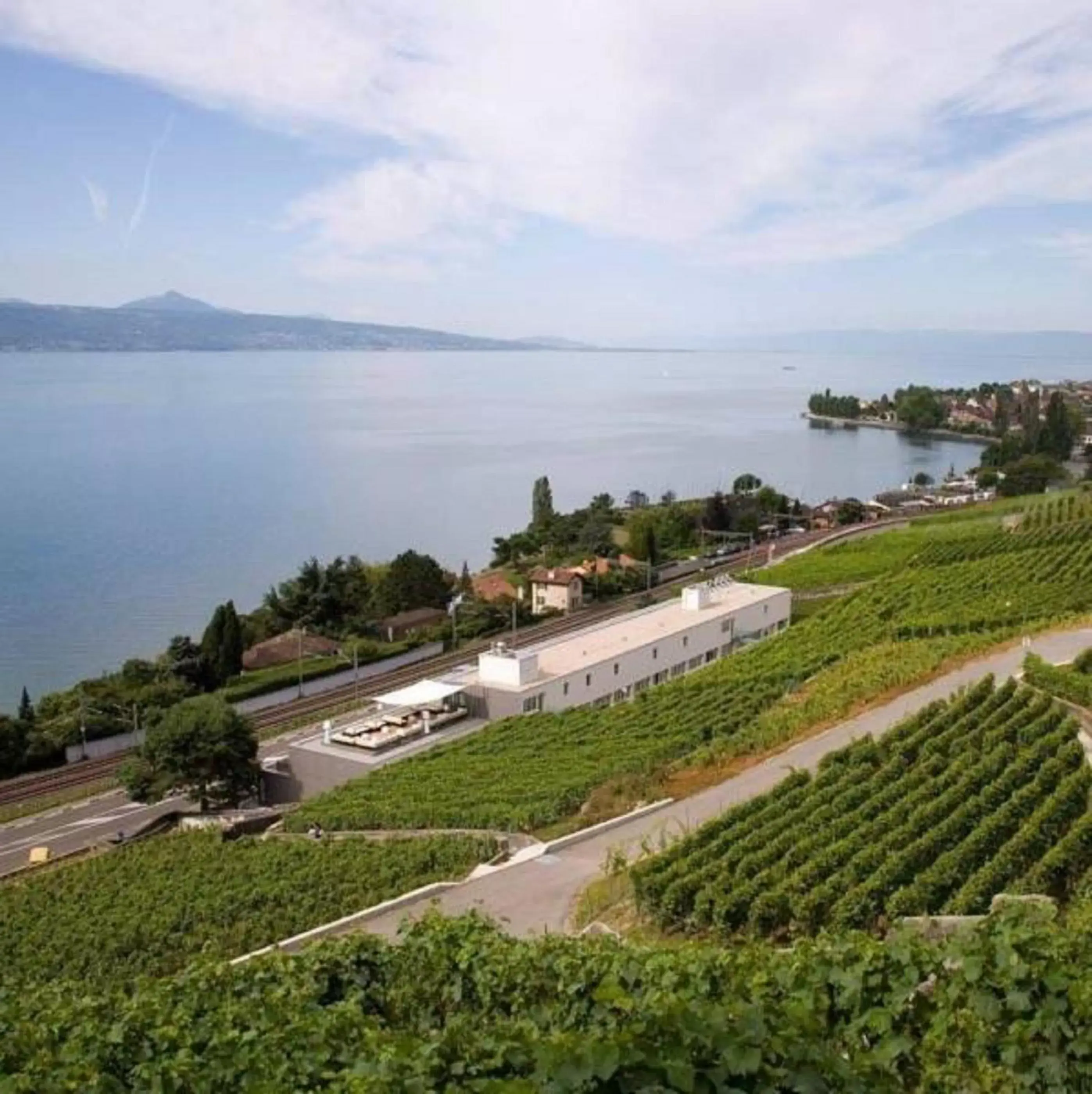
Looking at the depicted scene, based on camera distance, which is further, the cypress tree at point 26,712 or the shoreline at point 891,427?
the shoreline at point 891,427

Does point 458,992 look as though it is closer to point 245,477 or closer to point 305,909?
point 305,909

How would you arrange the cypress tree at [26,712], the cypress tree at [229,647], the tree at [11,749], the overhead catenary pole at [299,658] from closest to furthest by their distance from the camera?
1. the tree at [11,749]
2. the cypress tree at [26,712]
3. the overhead catenary pole at [299,658]
4. the cypress tree at [229,647]

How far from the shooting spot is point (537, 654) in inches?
924

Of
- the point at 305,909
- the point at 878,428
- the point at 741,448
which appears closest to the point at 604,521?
the point at 305,909

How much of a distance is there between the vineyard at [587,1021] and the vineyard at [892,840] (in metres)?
2.63

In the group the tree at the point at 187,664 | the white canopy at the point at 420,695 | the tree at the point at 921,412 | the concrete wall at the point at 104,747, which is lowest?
the concrete wall at the point at 104,747

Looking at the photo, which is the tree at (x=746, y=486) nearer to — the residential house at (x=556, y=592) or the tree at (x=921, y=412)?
the residential house at (x=556, y=592)

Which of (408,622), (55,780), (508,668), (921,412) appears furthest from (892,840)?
(921,412)

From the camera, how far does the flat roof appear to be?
23031mm

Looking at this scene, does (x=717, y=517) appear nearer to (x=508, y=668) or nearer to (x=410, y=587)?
(x=410, y=587)

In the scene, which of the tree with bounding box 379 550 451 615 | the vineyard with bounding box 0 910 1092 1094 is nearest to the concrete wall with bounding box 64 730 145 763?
the tree with bounding box 379 550 451 615

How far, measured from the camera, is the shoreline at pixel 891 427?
386 feet

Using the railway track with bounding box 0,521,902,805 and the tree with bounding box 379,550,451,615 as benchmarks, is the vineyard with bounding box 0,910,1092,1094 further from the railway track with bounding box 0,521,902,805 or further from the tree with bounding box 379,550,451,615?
the tree with bounding box 379,550,451,615

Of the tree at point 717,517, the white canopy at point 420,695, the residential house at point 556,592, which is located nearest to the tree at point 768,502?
the tree at point 717,517
